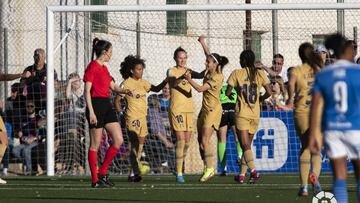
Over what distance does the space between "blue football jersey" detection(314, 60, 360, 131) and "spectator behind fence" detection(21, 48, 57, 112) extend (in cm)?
1267

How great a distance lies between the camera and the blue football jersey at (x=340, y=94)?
30.8 ft

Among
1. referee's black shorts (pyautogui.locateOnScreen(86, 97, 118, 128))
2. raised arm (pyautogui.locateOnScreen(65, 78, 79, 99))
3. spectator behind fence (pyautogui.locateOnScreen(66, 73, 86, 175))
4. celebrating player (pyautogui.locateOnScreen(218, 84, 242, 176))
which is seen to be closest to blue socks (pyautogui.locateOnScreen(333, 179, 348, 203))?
referee's black shorts (pyautogui.locateOnScreen(86, 97, 118, 128))

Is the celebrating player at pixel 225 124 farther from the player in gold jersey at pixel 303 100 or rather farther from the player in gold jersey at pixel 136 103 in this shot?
the player in gold jersey at pixel 303 100

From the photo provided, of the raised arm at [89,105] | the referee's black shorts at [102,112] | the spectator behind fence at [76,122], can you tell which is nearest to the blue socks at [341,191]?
the raised arm at [89,105]

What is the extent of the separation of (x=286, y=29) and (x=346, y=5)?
2.93 meters

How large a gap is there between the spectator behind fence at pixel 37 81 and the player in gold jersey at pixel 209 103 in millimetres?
3948

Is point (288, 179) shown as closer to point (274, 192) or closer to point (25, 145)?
point (274, 192)

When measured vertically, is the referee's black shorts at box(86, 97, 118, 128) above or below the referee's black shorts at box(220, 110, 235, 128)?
above

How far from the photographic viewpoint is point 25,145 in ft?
73.8

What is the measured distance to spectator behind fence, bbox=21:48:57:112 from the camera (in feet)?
71.5

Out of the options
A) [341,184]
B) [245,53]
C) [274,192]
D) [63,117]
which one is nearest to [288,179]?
[245,53]

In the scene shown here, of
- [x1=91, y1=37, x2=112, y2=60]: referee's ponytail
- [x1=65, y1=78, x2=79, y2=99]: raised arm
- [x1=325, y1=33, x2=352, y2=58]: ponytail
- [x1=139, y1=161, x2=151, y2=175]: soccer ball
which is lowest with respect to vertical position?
[x1=139, y1=161, x2=151, y2=175]: soccer ball

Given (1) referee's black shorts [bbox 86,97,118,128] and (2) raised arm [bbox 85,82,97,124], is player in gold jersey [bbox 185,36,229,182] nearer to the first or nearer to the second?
(1) referee's black shorts [bbox 86,97,118,128]

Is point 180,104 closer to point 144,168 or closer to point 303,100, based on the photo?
point 144,168
